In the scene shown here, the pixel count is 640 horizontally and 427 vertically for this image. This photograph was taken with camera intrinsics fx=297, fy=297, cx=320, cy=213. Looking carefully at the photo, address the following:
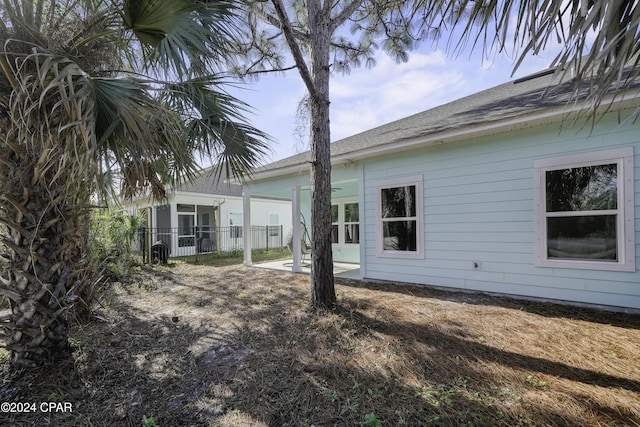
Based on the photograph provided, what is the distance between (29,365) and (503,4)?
15.9 ft

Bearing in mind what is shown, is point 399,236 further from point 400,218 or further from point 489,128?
point 489,128

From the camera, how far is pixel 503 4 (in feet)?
6.21

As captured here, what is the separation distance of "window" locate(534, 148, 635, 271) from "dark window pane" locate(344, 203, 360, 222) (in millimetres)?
5625

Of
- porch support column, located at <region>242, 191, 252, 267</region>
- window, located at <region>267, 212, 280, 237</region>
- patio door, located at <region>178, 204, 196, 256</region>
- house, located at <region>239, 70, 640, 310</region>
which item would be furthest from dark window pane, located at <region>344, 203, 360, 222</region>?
window, located at <region>267, 212, 280, 237</region>

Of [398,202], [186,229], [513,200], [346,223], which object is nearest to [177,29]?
[398,202]

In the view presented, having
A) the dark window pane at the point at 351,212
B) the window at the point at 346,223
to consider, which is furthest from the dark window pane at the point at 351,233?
the dark window pane at the point at 351,212

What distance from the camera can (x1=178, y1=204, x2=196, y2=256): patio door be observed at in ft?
42.9

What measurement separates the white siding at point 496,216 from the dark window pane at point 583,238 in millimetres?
238

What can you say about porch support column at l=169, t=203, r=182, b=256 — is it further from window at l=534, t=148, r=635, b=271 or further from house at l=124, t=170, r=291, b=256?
window at l=534, t=148, r=635, b=271

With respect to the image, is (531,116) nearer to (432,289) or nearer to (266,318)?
(432,289)

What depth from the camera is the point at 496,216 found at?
5.14 m

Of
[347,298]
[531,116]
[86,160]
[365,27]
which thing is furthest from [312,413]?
[365,27]

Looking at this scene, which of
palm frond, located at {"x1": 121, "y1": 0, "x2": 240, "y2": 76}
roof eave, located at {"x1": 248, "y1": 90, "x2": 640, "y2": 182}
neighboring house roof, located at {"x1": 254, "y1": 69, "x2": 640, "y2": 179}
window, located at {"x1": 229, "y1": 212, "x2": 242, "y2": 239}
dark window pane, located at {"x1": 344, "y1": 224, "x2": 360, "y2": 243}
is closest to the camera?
palm frond, located at {"x1": 121, "y1": 0, "x2": 240, "y2": 76}

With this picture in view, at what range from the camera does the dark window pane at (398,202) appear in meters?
6.20
